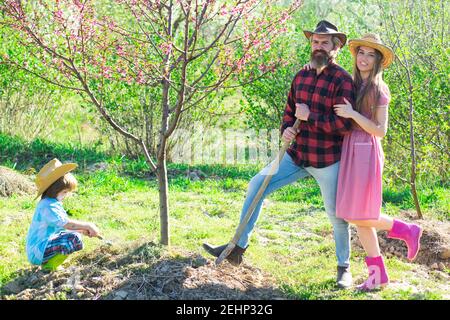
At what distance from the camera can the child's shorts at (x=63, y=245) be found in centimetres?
444

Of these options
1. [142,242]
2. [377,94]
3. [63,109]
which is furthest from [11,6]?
[63,109]

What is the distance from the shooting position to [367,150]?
4176mm

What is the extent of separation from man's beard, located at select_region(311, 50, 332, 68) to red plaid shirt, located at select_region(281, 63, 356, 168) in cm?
5

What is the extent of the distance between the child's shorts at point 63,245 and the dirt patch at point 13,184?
108 inches

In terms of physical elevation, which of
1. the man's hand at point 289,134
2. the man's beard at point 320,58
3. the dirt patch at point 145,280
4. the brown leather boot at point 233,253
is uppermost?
the man's beard at point 320,58

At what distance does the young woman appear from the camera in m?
4.14

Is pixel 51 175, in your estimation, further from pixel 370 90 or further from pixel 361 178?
pixel 370 90

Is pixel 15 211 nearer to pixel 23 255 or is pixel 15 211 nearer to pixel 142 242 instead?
pixel 23 255

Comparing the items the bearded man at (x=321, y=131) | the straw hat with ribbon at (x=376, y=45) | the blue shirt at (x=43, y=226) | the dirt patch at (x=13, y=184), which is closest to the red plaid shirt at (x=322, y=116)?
the bearded man at (x=321, y=131)

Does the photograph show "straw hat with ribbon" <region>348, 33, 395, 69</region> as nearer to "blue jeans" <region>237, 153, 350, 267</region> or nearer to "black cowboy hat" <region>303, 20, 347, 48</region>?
"black cowboy hat" <region>303, 20, 347, 48</region>

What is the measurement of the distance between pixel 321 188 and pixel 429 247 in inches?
61.1

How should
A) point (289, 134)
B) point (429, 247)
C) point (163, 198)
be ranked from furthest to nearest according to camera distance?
point (429, 247), point (163, 198), point (289, 134)

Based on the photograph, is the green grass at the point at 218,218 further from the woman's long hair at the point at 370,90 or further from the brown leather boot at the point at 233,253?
the woman's long hair at the point at 370,90

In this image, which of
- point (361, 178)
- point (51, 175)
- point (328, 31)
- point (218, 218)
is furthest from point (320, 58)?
point (218, 218)
